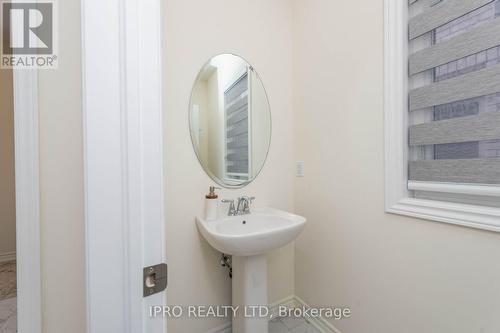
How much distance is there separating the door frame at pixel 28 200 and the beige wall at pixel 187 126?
2.44 ft

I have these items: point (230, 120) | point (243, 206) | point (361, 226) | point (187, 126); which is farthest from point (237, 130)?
point (361, 226)

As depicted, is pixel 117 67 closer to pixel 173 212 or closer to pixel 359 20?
pixel 173 212

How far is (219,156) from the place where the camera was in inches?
59.1

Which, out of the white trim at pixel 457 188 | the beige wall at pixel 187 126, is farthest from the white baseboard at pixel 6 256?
the white trim at pixel 457 188

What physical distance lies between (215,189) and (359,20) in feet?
4.20

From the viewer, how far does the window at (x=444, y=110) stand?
2.78ft

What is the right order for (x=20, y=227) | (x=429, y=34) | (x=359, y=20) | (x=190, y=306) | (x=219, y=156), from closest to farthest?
(x=20, y=227) → (x=429, y=34) → (x=359, y=20) → (x=190, y=306) → (x=219, y=156)

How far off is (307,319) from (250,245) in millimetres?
947

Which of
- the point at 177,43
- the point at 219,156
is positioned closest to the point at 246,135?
the point at 219,156

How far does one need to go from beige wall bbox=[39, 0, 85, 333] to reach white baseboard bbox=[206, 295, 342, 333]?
1215 millimetres

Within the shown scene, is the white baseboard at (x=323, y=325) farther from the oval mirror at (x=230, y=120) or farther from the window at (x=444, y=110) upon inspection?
the oval mirror at (x=230, y=120)

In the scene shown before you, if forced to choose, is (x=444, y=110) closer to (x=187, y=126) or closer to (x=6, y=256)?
(x=187, y=126)

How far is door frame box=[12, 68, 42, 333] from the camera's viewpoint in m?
0.52

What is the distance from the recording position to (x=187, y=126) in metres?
1.38
